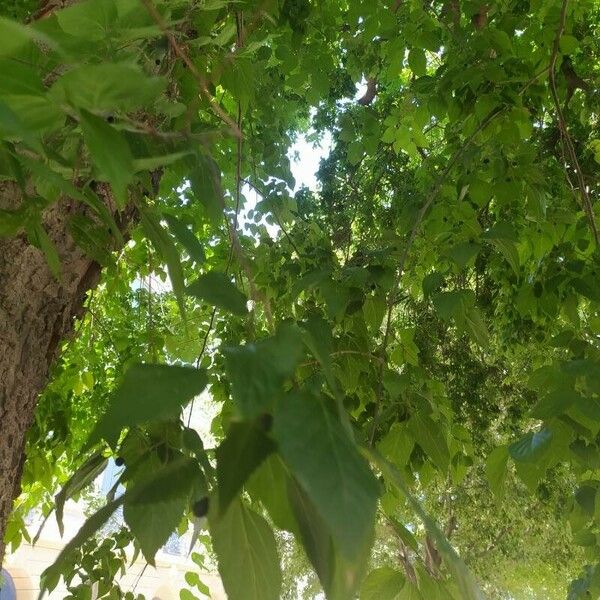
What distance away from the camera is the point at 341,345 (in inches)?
36.4

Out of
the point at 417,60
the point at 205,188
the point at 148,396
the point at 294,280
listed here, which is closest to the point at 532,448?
the point at 205,188

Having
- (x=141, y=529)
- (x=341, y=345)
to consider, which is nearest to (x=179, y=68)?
(x=341, y=345)

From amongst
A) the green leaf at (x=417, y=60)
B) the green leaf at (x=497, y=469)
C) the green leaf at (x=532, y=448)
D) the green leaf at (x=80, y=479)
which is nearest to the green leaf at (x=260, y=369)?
the green leaf at (x=80, y=479)

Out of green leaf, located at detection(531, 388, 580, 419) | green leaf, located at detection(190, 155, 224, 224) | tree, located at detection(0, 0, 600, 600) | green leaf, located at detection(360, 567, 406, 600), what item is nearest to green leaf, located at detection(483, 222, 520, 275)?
tree, located at detection(0, 0, 600, 600)

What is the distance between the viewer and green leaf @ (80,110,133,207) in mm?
253

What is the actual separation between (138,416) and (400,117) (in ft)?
4.56

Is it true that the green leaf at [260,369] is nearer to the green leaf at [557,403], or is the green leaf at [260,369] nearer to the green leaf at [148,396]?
the green leaf at [148,396]

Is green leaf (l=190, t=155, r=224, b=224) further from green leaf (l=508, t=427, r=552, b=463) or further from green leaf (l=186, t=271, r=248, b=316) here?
green leaf (l=508, t=427, r=552, b=463)

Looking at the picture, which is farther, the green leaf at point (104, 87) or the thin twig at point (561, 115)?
the thin twig at point (561, 115)

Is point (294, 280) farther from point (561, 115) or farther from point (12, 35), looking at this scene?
point (12, 35)

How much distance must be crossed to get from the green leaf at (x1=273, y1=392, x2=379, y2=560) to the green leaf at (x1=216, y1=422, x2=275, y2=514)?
0.02 metres

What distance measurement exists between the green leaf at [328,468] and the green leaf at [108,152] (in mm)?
A: 107

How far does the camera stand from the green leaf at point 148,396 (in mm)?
214

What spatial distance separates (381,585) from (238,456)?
206 mm
